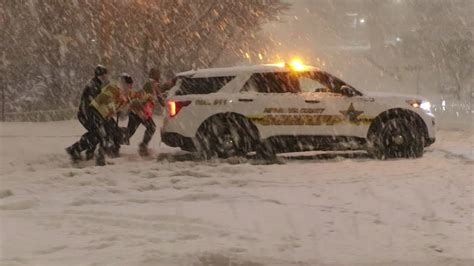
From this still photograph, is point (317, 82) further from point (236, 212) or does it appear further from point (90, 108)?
point (236, 212)

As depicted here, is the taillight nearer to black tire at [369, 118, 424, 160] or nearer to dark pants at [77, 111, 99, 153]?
dark pants at [77, 111, 99, 153]

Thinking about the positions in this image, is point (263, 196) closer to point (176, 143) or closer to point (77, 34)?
point (176, 143)

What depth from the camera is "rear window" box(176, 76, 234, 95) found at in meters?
10.4

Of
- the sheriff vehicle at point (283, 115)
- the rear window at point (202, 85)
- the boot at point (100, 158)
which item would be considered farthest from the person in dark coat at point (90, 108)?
the rear window at point (202, 85)

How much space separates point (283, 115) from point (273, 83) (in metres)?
0.61

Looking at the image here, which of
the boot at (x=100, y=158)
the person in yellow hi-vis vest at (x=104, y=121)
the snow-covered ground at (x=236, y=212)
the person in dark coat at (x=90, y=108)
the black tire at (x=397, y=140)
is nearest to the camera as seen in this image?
the snow-covered ground at (x=236, y=212)

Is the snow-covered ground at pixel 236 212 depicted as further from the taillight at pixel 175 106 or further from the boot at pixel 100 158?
the taillight at pixel 175 106

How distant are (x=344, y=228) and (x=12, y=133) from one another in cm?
888

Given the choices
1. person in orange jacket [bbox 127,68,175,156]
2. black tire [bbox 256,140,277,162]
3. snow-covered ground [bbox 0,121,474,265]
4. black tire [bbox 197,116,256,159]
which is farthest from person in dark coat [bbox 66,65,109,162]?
black tire [bbox 256,140,277,162]

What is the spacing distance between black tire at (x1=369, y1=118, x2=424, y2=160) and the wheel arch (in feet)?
0.15

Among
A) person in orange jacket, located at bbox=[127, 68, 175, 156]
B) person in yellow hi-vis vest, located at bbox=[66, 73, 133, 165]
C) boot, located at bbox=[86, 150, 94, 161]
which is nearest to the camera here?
Result: person in yellow hi-vis vest, located at bbox=[66, 73, 133, 165]

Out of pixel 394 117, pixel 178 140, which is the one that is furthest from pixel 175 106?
pixel 394 117

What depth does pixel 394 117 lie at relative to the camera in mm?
10594

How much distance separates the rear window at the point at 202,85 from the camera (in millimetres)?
10414
